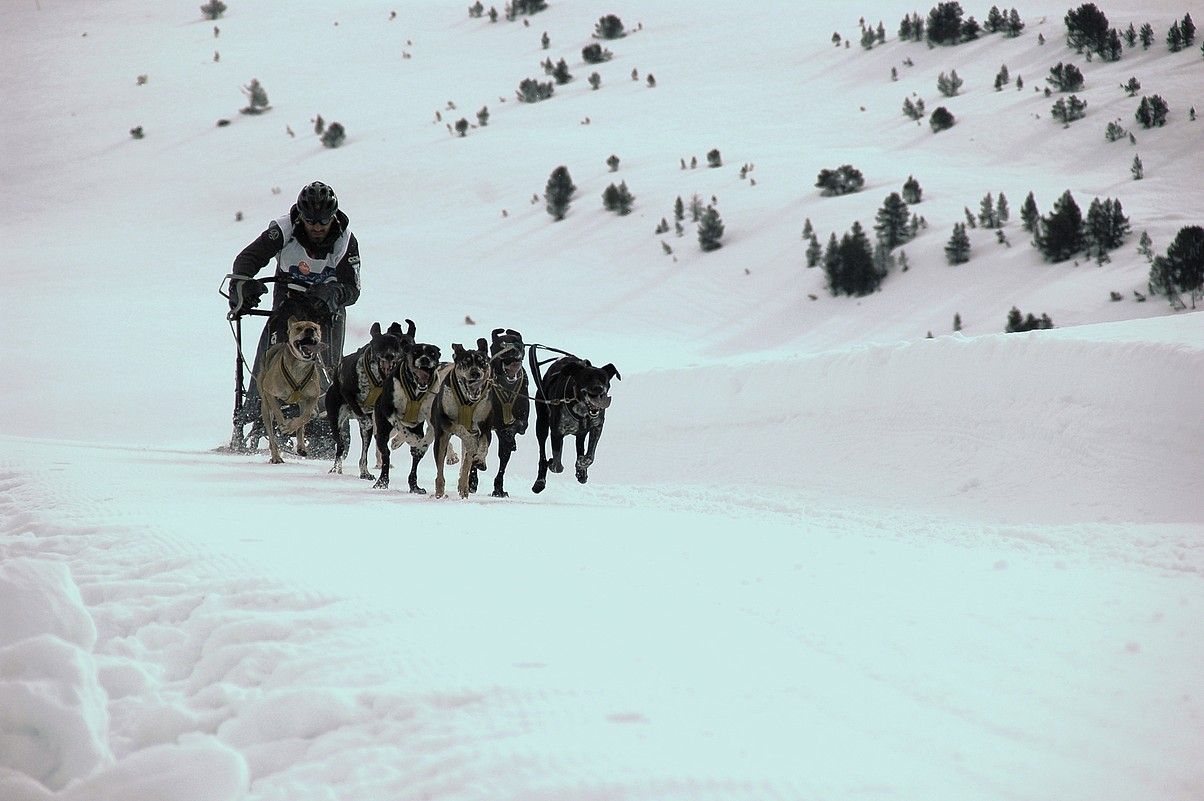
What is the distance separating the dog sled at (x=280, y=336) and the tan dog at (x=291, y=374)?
124 millimetres

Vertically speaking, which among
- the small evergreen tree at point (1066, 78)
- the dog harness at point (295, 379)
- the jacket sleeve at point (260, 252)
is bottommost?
the dog harness at point (295, 379)

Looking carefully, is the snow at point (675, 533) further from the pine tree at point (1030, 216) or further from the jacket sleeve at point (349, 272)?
the jacket sleeve at point (349, 272)

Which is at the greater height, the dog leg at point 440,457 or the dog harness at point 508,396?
the dog harness at point 508,396

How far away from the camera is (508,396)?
898 cm

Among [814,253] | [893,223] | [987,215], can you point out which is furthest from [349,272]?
[987,215]

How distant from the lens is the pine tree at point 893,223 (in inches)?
1034

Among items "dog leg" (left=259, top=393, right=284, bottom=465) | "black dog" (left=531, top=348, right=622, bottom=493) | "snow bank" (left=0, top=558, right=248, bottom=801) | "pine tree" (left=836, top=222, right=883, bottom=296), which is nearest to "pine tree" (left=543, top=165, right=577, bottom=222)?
"pine tree" (left=836, top=222, right=883, bottom=296)

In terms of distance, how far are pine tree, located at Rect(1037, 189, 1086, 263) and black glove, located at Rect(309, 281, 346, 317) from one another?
17.1 metres

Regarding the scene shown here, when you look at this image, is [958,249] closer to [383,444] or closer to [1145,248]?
[1145,248]

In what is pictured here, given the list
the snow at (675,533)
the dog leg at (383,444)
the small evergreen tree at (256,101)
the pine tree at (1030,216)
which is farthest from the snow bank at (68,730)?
the small evergreen tree at (256,101)

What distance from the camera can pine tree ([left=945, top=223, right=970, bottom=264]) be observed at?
24.9 metres

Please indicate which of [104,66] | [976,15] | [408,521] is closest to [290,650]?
[408,521]

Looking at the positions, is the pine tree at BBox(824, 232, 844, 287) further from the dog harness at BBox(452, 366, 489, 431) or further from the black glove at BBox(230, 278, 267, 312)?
the dog harness at BBox(452, 366, 489, 431)

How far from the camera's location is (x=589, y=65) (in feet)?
149
